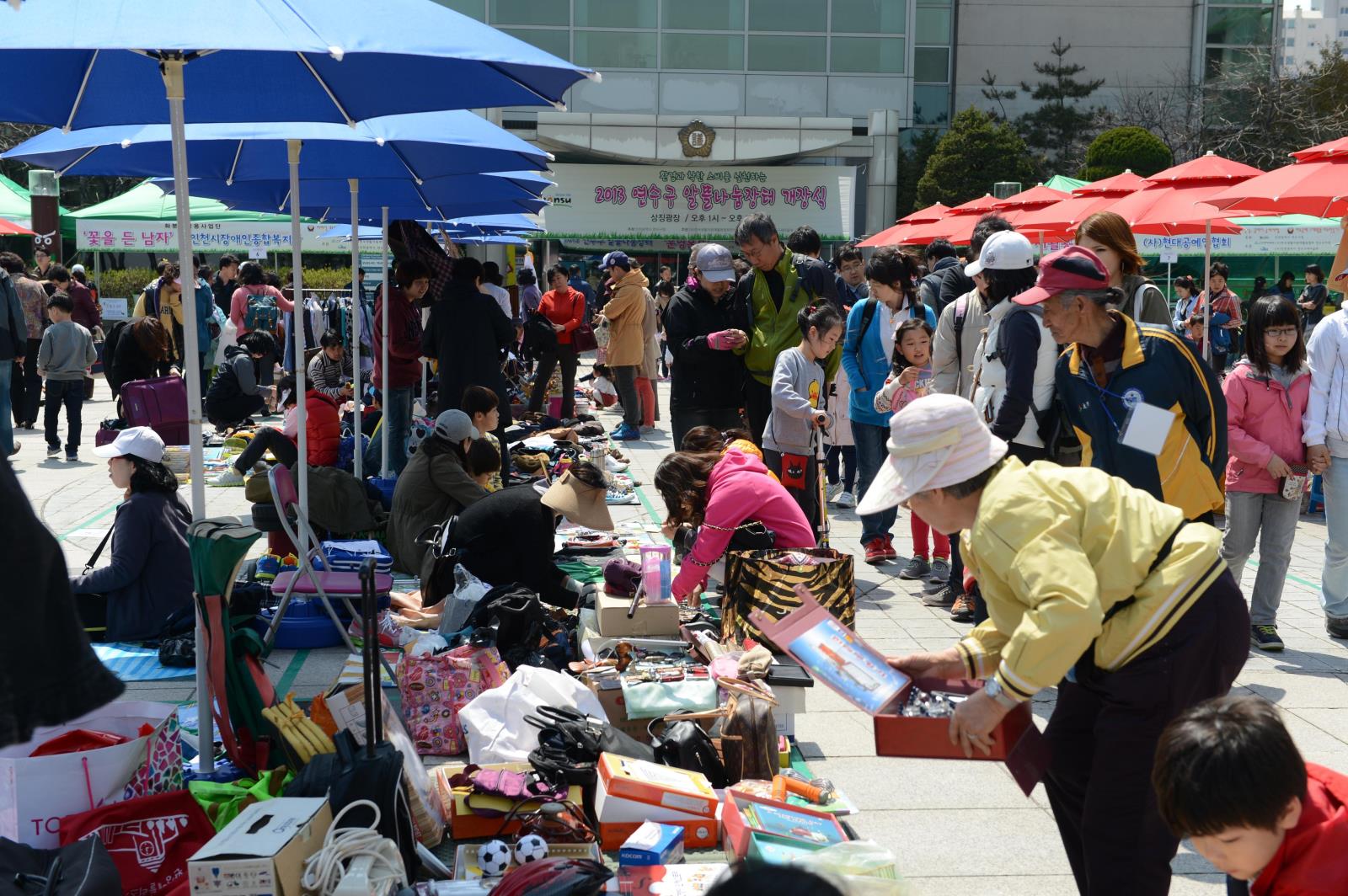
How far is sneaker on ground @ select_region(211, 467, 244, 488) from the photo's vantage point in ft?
34.7

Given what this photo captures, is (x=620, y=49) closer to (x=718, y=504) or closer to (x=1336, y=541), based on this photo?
(x=1336, y=541)

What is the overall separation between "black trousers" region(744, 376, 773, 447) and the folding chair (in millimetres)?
2585

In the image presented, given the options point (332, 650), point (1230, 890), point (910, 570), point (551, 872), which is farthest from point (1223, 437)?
point (332, 650)

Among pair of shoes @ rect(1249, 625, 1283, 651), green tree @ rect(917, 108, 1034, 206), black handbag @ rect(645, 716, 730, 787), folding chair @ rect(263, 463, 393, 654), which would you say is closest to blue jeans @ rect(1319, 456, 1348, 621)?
pair of shoes @ rect(1249, 625, 1283, 651)

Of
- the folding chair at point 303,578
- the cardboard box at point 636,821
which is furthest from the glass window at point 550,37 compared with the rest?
the cardboard box at point 636,821

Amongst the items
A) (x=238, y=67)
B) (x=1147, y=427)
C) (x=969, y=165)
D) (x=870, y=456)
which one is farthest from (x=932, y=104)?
(x=1147, y=427)

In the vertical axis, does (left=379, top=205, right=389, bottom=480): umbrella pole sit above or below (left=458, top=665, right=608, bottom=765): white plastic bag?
above

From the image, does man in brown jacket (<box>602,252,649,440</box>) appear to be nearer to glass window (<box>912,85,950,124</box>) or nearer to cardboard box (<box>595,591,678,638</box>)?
cardboard box (<box>595,591,678,638</box>)

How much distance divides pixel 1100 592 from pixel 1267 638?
4.10m

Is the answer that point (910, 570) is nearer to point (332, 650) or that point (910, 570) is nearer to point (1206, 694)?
point (332, 650)

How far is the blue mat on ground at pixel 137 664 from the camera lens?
5562 millimetres

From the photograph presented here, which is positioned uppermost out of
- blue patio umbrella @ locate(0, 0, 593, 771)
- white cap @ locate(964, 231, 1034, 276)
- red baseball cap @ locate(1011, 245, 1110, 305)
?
blue patio umbrella @ locate(0, 0, 593, 771)

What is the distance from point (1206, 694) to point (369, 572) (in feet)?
7.78

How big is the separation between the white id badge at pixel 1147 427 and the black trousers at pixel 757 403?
147 inches
